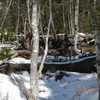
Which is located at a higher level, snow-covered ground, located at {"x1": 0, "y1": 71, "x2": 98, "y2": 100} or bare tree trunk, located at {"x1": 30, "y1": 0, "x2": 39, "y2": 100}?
bare tree trunk, located at {"x1": 30, "y1": 0, "x2": 39, "y2": 100}

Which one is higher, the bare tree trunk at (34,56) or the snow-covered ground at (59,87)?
the bare tree trunk at (34,56)

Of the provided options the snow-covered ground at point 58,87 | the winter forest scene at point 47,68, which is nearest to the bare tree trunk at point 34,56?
the winter forest scene at point 47,68

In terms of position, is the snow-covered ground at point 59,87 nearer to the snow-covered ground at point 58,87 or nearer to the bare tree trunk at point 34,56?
the snow-covered ground at point 58,87

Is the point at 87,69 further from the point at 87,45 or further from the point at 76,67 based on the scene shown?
the point at 87,45

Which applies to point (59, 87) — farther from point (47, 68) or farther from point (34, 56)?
point (34, 56)

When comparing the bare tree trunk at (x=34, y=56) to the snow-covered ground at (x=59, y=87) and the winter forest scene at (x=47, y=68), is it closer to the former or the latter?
the winter forest scene at (x=47, y=68)

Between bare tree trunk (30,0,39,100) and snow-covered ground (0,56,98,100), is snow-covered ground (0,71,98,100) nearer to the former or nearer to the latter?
snow-covered ground (0,56,98,100)

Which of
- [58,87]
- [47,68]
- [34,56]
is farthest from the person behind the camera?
[47,68]

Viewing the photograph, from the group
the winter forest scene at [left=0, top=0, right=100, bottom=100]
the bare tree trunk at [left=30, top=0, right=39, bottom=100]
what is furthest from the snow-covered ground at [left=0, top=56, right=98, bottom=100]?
the bare tree trunk at [left=30, top=0, right=39, bottom=100]

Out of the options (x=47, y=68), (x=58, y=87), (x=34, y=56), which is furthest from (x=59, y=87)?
(x=34, y=56)

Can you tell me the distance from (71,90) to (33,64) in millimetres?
2383

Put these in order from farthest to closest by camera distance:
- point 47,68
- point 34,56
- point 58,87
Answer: point 47,68 → point 58,87 → point 34,56

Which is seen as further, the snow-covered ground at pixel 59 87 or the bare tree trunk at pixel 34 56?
the snow-covered ground at pixel 59 87

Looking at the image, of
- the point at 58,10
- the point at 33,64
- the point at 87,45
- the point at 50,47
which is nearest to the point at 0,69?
the point at 33,64
